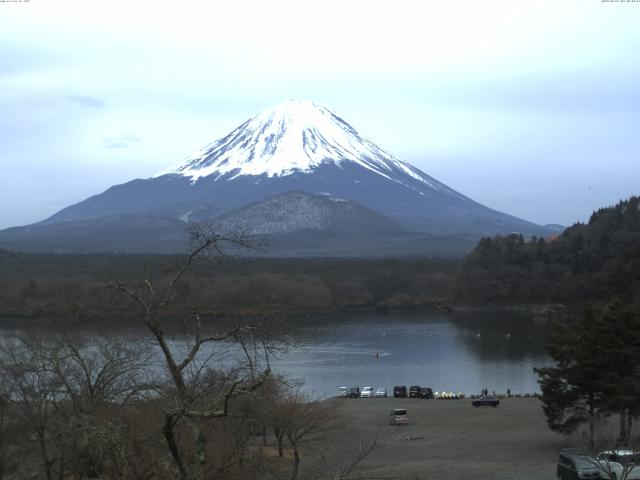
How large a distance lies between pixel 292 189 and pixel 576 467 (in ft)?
440

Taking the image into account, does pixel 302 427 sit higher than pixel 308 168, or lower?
lower

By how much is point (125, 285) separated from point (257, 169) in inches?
5868

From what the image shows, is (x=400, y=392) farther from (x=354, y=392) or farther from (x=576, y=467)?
(x=576, y=467)

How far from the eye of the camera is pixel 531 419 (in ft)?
54.3

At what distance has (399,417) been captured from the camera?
17406mm

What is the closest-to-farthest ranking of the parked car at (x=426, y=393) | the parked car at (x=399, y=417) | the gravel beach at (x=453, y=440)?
the gravel beach at (x=453, y=440) → the parked car at (x=399, y=417) → the parked car at (x=426, y=393)

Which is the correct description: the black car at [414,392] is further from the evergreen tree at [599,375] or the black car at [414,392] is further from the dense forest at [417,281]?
the dense forest at [417,281]

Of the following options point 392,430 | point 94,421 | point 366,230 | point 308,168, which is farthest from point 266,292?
point 308,168

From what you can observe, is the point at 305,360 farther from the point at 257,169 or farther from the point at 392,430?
the point at 257,169

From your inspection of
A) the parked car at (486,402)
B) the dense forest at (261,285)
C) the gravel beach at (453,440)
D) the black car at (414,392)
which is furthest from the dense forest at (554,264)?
the gravel beach at (453,440)

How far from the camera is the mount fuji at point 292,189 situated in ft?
411

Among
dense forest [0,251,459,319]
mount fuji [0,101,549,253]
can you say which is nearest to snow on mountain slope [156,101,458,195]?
mount fuji [0,101,549,253]

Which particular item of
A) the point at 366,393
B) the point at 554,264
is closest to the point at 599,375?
the point at 366,393

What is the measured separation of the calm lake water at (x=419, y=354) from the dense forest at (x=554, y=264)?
7054 mm
